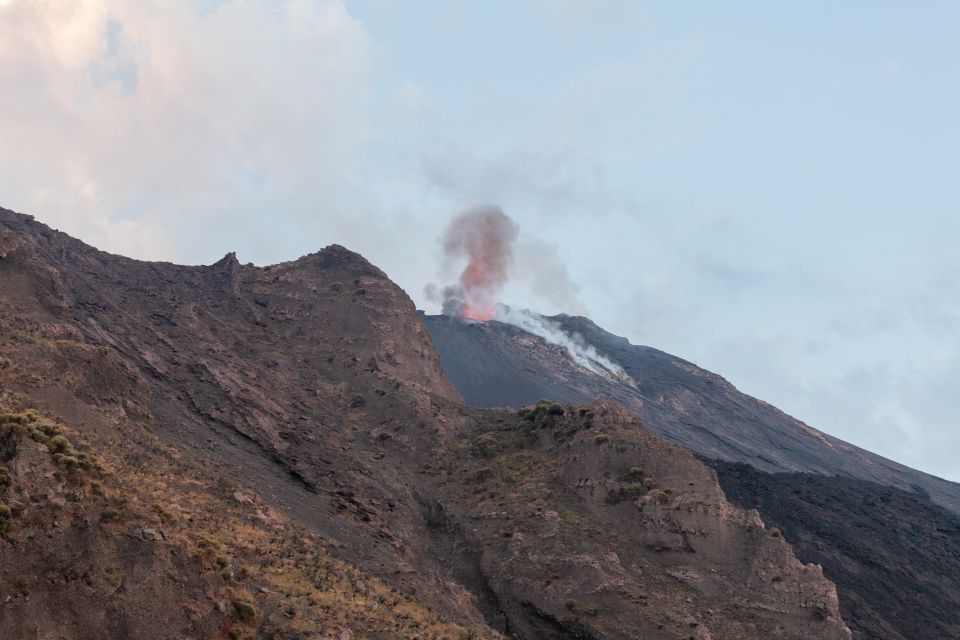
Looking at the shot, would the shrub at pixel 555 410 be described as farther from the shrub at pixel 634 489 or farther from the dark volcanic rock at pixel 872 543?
the dark volcanic rock at pixel 872 543

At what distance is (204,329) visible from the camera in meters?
68.4

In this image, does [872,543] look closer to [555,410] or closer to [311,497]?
[555,410]

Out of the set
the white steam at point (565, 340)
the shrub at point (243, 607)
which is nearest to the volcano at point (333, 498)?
the shrub at point (243, 607)

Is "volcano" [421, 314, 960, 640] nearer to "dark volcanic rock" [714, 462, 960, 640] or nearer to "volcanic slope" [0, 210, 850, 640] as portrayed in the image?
"dark volcanic rock" [714, 462, 960, 640]

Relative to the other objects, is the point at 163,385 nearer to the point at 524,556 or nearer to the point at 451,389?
the point at 524,556

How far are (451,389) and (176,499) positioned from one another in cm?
4712

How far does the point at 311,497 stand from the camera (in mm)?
48219

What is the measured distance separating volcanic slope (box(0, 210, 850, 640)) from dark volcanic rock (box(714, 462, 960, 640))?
25.4 meters

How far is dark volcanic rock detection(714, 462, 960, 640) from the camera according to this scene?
66938 mm

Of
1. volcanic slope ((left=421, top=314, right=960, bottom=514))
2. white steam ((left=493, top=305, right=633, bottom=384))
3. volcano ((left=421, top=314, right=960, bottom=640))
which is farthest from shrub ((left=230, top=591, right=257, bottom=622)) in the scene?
white steam ((left=493, top=305, right=633, bottom=384))

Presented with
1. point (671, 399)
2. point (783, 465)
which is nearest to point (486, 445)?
point (783, 465)

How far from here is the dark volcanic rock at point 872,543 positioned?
220ft

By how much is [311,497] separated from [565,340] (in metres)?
128

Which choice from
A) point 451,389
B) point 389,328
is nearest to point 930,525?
point 451,389
